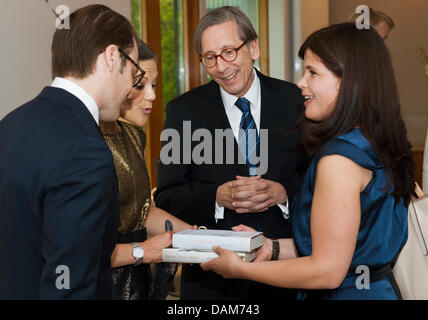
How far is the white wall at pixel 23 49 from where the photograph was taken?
2113 mm

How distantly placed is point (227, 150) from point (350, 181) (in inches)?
36.9

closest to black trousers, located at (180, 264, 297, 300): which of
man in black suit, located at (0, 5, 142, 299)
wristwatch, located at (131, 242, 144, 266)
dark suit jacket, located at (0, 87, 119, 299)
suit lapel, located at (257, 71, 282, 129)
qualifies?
wristwatch, located at (131, 242, 144, 266)

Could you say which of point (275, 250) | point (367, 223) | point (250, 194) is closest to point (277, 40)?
point (250, 194)

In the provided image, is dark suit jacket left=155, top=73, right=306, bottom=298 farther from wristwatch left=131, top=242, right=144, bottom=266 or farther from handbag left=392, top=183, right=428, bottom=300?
handbag left=392, top=183, right=428, bottom=300

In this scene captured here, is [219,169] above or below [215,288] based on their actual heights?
above

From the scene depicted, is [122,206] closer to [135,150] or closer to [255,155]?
[135,150]

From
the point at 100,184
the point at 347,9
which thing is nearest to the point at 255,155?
the point at 100,184

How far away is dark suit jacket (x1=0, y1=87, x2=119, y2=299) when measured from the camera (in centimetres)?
116

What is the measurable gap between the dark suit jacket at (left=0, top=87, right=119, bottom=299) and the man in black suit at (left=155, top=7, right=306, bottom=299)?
103cm

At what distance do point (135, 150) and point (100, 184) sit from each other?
885mm

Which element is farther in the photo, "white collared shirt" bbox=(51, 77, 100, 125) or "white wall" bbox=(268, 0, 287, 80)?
"white wall" bbox=(268, 0, 287, 80)

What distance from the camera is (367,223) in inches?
58.4

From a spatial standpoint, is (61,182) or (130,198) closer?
(61,182)

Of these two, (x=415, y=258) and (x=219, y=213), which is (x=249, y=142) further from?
(x=415, y=258)
